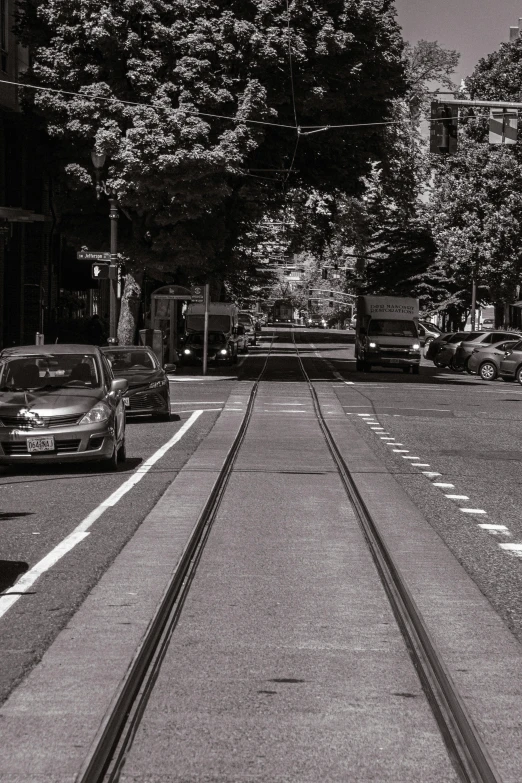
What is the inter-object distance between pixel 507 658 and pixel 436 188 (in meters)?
54.5

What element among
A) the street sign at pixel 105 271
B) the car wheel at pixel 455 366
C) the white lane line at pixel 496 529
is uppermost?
the street sign at pixel 105 271

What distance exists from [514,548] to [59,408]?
22.1ft

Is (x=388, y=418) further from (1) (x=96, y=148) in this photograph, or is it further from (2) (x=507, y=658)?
(2) (x=507, y=658)

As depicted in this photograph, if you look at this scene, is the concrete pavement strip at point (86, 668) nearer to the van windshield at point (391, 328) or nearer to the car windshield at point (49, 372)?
the car windshield at point (49, 372)

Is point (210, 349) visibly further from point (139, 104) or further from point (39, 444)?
point (39, 444)

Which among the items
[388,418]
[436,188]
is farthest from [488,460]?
[436,188]

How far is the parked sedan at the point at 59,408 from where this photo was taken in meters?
14.6

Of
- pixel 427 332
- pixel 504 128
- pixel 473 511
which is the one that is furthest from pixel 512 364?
pixel 427 332

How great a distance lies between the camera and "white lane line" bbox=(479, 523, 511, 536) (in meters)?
10.6

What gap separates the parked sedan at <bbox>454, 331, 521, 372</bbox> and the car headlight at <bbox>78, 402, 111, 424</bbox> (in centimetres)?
3162

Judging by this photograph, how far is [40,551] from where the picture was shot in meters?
9.34

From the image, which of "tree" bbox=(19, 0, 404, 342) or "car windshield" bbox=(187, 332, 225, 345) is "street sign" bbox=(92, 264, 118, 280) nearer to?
"tree" bbox=(19, 0, 404, 342)

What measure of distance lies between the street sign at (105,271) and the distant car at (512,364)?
1369 centimetres

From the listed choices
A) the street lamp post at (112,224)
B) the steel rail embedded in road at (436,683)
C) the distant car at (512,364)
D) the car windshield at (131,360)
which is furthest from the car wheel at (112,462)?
the distant car at (512,364)
